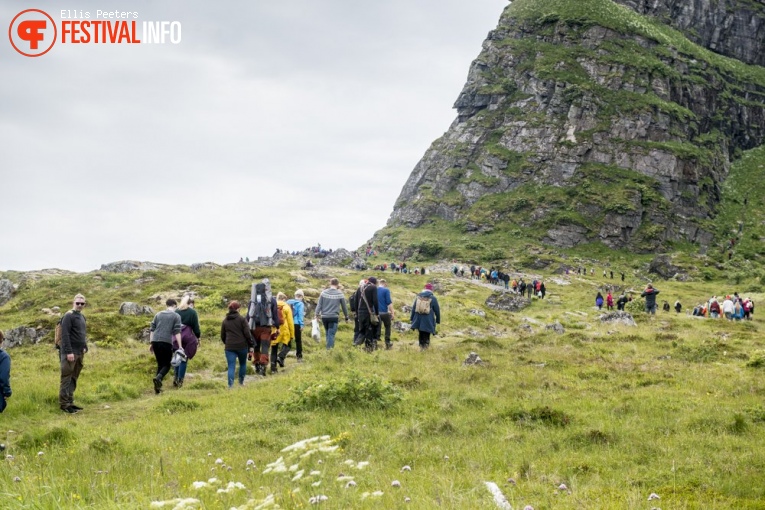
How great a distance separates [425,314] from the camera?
63.7 feet

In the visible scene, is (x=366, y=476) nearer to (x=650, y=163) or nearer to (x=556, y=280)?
(x=556, y=280)

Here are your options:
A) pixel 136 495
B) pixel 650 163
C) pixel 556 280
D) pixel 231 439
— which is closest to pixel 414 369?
pixel 231 439

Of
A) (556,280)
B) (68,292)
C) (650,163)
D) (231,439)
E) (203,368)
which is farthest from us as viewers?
(650,163)

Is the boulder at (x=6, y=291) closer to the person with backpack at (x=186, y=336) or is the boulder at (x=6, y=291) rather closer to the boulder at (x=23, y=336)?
the boulder at (x=23, y=336)

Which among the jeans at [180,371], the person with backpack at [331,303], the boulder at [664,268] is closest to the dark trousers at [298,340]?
the person with backpack at [331,303]

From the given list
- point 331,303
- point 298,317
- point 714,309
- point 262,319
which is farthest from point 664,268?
point 262,319

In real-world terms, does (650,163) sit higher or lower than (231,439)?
higher

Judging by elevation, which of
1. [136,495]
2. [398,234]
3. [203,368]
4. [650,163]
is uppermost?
[650,163]

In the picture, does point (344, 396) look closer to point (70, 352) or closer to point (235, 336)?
point (235, 336)

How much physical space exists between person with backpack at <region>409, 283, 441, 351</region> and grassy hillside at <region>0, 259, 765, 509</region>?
1090mm

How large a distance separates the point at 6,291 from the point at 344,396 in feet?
126

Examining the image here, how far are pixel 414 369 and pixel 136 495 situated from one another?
34.1ft

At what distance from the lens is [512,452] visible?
803 centimetres

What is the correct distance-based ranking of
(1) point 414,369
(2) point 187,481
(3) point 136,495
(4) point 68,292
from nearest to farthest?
(3) point 136,495, (2) point 187,481, (1) point 414,369, (4) point 68,292
